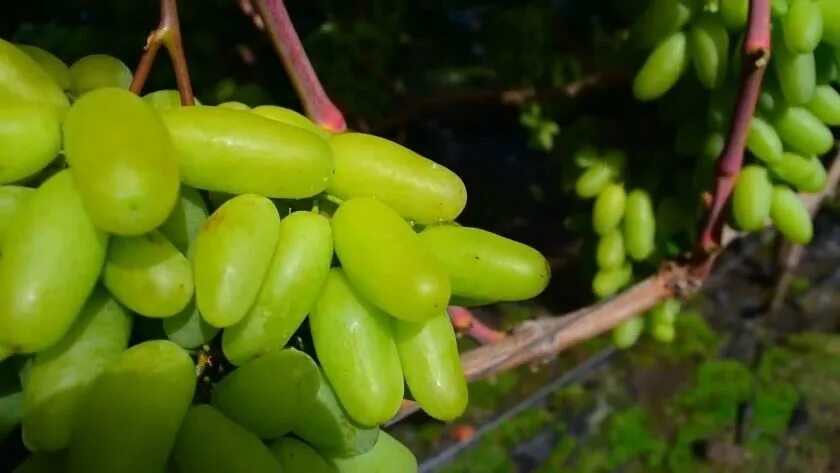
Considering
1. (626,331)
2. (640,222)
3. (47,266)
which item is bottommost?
(626,331)

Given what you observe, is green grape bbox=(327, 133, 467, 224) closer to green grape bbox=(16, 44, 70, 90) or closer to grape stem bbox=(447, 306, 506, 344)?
green grape bbox=(16, 44, 70, 90)

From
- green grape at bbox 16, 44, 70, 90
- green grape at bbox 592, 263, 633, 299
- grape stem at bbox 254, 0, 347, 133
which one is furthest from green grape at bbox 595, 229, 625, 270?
green grape at bbox 16, 44, 70, 90

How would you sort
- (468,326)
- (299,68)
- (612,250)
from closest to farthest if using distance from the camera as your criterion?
(299,68)
(468,326)
(612,250)

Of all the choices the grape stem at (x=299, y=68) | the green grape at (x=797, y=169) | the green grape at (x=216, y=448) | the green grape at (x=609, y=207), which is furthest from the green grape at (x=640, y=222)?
the green grape at (x=216, y=448)

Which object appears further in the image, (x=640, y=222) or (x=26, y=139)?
(x=640, y=222)

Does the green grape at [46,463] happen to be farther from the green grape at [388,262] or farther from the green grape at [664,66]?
the green grape at [664,66]

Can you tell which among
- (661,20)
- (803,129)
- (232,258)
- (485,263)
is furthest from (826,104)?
(232,258)

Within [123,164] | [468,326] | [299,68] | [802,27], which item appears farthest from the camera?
[468,326]

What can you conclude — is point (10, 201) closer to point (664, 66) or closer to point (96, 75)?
point (96, 75)
